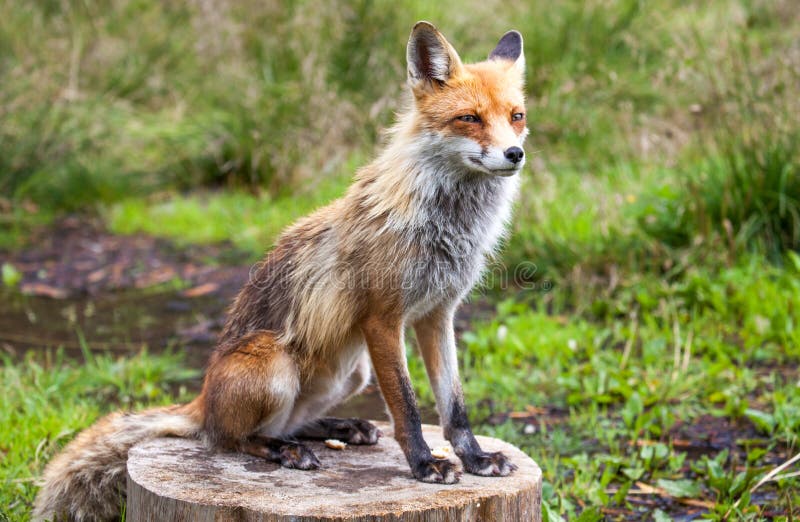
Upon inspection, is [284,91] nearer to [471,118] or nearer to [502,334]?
[502,334]

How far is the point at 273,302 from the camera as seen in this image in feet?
12.3

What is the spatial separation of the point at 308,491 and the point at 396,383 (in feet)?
1.73

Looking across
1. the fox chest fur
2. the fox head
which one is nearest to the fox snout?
the fox head

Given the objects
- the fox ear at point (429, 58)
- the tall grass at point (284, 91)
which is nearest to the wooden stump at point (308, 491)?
the fox ear at point (429, 58)

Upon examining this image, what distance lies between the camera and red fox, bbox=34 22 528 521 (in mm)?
3359

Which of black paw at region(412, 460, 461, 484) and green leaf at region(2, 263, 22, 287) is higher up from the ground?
black paw at region(412, 460, 461, 484)

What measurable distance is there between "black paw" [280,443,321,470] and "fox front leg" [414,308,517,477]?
0.56 m

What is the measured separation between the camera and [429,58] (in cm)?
349

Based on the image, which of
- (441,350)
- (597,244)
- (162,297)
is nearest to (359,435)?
(441,350)

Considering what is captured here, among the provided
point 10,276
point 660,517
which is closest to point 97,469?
point 660,517

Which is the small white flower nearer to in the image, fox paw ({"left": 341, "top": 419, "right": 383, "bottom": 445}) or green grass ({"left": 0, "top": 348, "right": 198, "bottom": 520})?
green grass ({"left": 0, "top": 348, "right": 198, "bottom": 520})

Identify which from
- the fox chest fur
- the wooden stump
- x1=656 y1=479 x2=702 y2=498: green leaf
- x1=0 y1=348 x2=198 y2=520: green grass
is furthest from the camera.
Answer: x1=0 y1=348 x2=198 y2=520: green grass

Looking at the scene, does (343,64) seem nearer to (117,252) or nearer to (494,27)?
(494,27)

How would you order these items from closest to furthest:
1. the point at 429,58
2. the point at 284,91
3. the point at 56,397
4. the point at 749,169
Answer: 1. the point at 429,58
2. the point at 56,397
3. the point at 749,169
4. the point at 284,91
